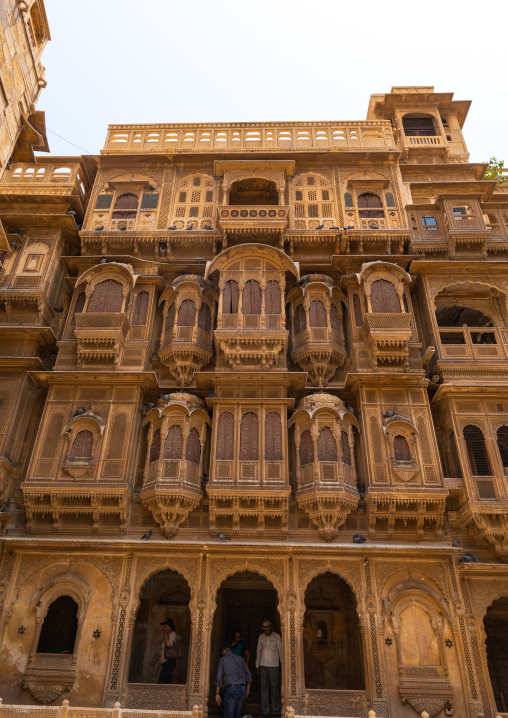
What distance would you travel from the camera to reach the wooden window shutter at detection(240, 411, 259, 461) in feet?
46.6

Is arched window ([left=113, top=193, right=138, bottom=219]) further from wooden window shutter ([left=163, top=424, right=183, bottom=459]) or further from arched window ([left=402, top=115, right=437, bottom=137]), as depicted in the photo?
arched window ([left=402, top=115, right=437, bottom=137])

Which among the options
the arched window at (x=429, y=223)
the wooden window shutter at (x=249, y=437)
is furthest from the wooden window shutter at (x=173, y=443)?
the arched window at (x=429, y=223)

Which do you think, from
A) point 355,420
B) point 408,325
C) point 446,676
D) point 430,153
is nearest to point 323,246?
point 408,325

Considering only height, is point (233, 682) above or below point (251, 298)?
below

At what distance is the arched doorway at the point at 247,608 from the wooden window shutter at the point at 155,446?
380cm

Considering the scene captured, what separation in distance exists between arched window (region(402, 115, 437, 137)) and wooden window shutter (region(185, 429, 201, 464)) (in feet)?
55.3

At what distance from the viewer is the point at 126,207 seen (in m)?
19.2

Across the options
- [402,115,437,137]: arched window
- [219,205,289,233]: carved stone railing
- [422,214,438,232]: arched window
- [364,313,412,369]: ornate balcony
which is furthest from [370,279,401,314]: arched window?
[402,115,437,137]: arched window

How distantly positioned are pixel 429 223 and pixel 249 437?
10194 mm

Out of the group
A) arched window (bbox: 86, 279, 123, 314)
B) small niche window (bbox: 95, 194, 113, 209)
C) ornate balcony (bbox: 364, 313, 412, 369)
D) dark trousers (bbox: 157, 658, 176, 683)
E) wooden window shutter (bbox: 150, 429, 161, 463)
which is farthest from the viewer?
small niche window (bbox: 95, 194, 113, 209)

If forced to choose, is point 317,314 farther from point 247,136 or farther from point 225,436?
point 247,136

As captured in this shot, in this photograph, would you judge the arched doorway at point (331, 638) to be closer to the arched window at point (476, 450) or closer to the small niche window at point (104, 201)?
the arched window at point (476, 450)

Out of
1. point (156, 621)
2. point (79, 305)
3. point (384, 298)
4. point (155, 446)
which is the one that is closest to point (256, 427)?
point (155, 446)

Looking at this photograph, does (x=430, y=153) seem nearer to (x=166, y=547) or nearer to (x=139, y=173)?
(x=139, y=173)
